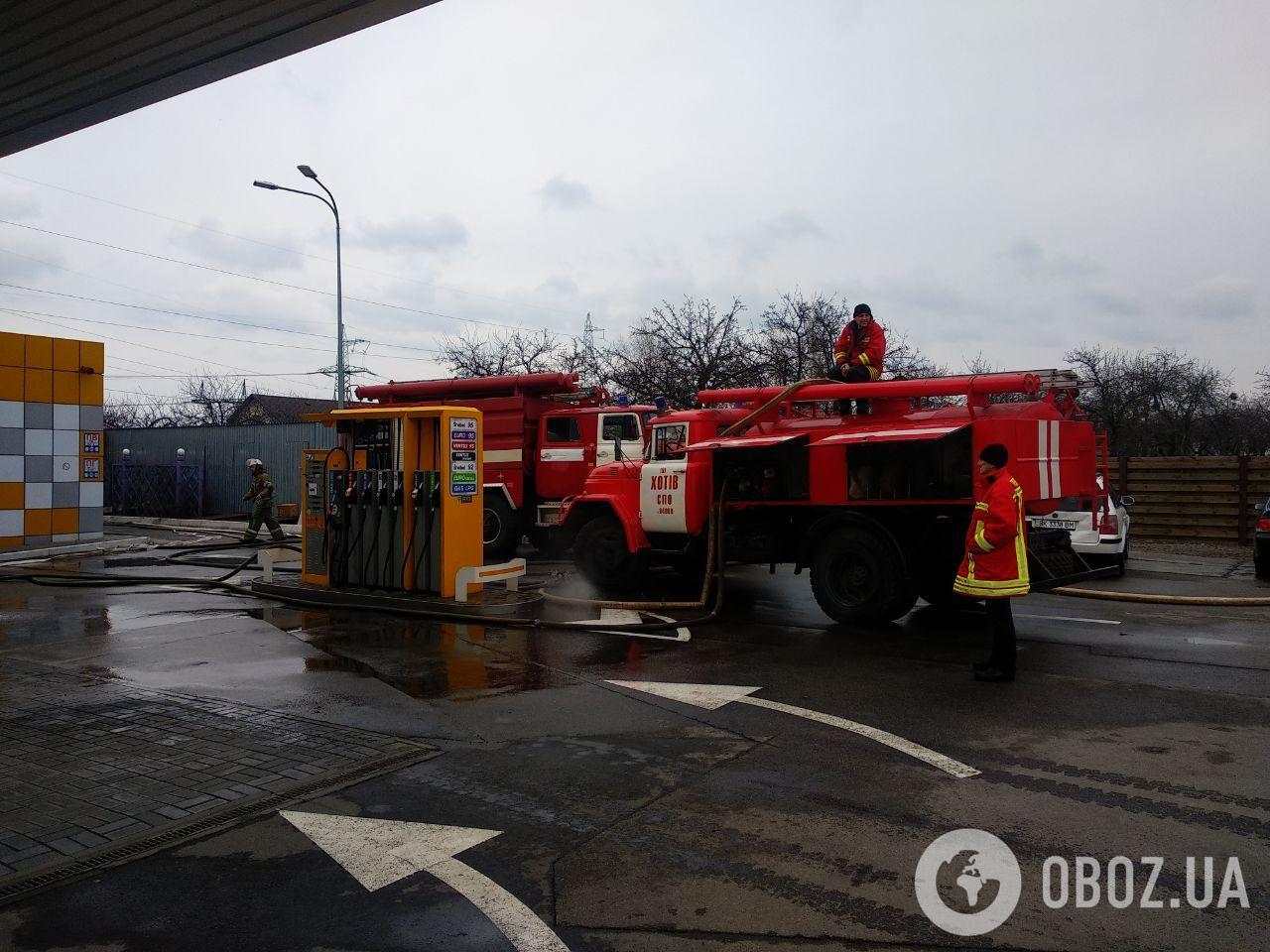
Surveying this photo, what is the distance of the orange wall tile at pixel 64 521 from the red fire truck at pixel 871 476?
1406cm

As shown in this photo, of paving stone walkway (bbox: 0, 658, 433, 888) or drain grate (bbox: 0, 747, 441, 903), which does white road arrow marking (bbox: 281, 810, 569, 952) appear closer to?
drain grate (bbox: 0, 747, 441, 903)

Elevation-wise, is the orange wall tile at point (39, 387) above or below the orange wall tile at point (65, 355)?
below

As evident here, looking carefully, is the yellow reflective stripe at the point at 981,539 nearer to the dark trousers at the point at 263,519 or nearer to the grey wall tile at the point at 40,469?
the dark trousers at the point at 263,519

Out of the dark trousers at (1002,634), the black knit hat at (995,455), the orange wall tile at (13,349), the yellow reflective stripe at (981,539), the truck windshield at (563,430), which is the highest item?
the orange wall tile at (13,349)

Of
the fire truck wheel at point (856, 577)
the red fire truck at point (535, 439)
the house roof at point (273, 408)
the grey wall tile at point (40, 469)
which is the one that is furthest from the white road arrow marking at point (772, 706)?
the house roof at point (273, 408)

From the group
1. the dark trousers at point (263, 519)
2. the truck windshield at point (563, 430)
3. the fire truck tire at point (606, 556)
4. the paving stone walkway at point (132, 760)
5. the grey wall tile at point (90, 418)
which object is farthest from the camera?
the dark trousers at point (263, 519)

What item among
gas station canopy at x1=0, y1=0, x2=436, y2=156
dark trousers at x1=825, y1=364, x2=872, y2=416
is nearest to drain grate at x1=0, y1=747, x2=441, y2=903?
gas station canopy at x1=0, y1=0, x2=436, y2=156

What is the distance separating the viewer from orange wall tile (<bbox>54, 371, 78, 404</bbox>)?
19391 millimetres

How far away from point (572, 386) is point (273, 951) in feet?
50.2

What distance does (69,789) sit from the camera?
511 centimetres

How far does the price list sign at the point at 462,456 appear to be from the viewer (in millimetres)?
11508

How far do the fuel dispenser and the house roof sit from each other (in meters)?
38.1

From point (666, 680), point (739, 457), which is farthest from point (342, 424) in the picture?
point (666, 680)

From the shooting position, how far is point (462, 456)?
11.7m
